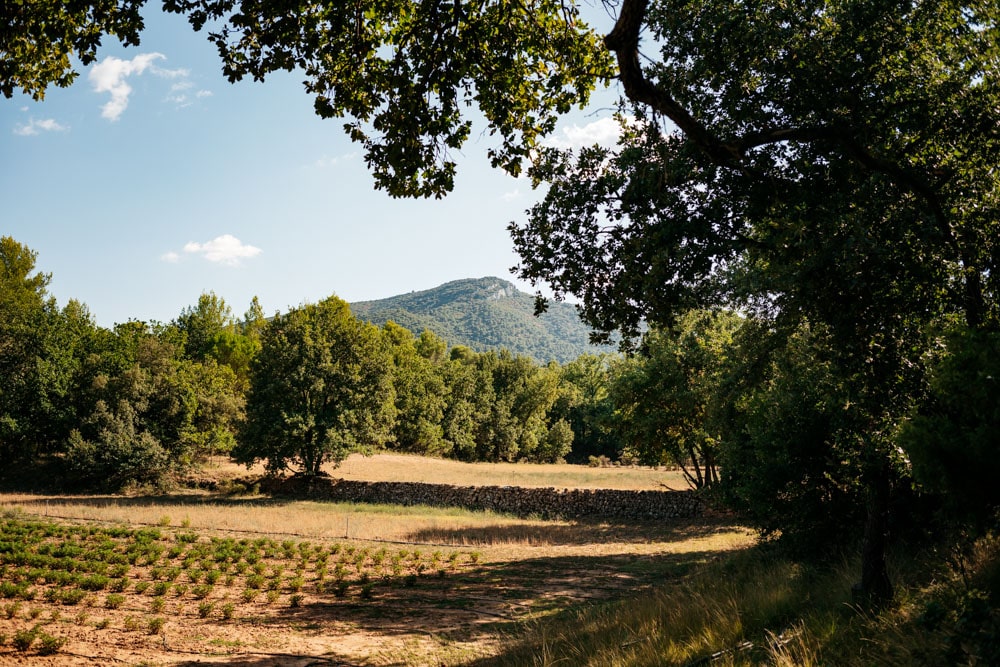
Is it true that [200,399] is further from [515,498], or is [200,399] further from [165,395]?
[515,498]

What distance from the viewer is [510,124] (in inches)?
300

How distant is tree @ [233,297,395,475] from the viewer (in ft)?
123

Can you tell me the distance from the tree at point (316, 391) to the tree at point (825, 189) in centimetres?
3207

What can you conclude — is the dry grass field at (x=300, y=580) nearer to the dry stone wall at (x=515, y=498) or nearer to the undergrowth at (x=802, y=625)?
the undergrowth at (x=802, y=625)

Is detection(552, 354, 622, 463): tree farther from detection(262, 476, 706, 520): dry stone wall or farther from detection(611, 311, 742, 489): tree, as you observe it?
detection(611, 311, 742, 489): tree

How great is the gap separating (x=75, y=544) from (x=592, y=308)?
19.7m

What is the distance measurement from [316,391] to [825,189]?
118 feet

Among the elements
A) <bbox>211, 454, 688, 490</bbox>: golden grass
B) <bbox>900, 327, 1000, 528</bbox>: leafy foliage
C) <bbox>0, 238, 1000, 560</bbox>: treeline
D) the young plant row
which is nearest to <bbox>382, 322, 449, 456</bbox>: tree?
<bbox>0, 238, 1000, 560</bbox>: treeline

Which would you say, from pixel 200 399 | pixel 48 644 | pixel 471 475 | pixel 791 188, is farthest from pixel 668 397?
pixel 200 399

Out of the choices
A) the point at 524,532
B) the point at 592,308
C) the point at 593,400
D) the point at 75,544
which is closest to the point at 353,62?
the point at 592,308

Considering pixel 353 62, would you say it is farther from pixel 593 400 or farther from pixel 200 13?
pixel 593 400

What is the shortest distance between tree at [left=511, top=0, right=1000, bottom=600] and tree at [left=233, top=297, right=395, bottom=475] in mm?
32067

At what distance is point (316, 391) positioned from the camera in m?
38.9

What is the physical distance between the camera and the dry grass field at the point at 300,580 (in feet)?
34.2
